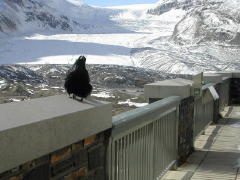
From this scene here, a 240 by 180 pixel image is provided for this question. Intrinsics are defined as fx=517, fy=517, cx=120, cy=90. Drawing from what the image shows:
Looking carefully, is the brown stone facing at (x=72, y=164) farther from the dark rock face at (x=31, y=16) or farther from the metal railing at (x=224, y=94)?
the dark rock face at (x=31, y=16)

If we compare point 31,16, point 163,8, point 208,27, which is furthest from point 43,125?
point 163,8

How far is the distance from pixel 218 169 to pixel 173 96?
1.09 meters

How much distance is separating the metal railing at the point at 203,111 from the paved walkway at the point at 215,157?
0.55ft

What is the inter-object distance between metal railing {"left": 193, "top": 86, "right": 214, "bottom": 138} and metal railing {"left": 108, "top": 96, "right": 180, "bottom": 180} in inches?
71.5

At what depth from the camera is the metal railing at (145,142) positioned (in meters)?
3.93

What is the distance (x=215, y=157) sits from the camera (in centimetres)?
708

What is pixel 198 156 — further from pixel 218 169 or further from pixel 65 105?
pixel 65 105

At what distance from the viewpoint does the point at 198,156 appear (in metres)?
7.08

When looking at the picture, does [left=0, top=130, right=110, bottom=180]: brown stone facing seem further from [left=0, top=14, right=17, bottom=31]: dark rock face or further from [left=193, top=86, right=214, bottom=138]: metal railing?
[left=0, top=14, right=17, bottom=31]: dark rock face

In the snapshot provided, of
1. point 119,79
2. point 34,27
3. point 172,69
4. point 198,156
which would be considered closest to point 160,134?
point 198,156

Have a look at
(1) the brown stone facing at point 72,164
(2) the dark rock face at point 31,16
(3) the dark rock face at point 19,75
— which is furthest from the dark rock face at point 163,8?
(1) the brown stone facing at point 72,164

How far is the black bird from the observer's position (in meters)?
3.31

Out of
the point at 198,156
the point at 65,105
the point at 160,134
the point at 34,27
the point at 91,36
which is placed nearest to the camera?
the point at 65,105

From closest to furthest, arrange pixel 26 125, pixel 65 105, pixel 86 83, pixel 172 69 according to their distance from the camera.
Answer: pixel 26 125, pixel 65 105, pixel 86 83, pixel 172 69
